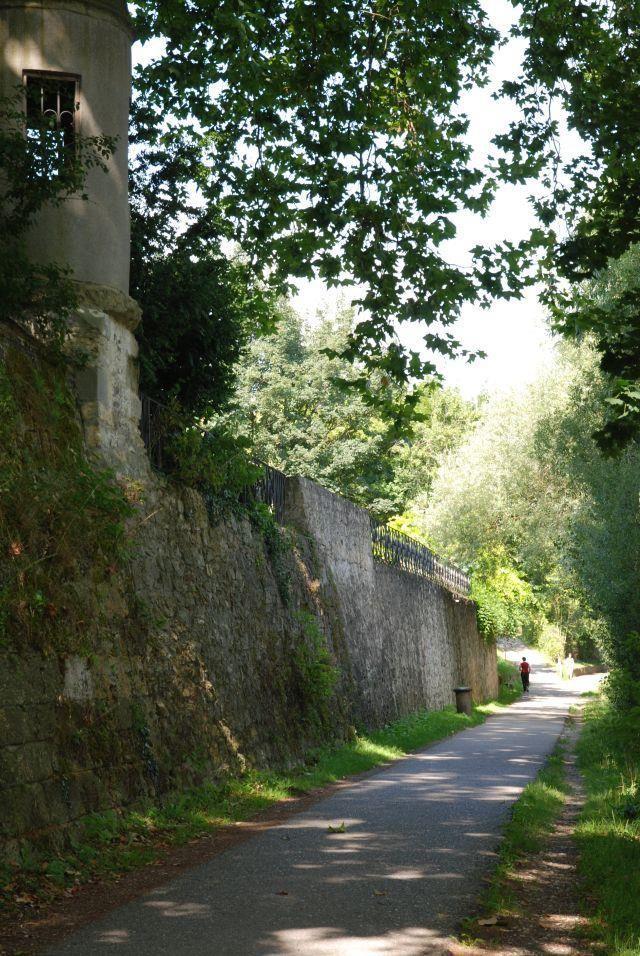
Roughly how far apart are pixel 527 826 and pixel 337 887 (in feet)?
10.6

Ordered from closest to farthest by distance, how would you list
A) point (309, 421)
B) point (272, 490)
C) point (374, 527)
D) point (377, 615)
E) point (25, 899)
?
point (25, 899)
point (272, 490)
point (377, 615)
point (374, 527)
point (309, 421)

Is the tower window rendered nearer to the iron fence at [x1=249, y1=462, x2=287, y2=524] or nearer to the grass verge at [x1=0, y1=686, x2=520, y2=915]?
the iron fence at [x1=249, y1=462, x2=287, y2=524]

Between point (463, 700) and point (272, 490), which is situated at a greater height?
point (272, 490)

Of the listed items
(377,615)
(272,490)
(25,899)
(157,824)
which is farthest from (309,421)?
(25,899)

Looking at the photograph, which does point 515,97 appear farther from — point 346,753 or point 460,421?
point 460,421

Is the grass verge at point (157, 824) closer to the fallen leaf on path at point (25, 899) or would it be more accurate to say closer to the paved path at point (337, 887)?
the fallen leaf on path at point (25, 899)

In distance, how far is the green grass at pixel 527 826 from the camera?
6.88m

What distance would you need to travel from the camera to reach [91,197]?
1201 centimetres

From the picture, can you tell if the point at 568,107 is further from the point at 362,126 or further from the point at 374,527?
the point at 374,527

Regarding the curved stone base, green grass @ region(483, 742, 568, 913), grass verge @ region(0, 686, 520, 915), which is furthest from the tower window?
green grass @ region(483, 742, 568, 913)

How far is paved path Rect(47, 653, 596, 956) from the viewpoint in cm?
581

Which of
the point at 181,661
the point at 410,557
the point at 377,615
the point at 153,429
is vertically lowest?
the point at 181,661

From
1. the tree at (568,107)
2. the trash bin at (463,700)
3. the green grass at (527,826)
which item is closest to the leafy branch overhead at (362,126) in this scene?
the tree at (568,107)

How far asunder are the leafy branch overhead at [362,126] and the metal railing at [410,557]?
36.2ft
